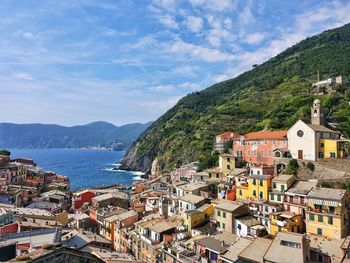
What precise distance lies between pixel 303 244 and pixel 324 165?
1877cm

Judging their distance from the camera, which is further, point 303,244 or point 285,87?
point 285,87

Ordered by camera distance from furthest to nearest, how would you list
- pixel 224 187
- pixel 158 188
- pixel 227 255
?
pixel 158 188 < pixel 224 187 < pixel 227 255

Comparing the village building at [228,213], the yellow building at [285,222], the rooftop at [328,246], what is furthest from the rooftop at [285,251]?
the village building at [228,213]

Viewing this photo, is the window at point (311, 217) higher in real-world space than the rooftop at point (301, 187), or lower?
lower

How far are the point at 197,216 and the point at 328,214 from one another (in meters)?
15.8

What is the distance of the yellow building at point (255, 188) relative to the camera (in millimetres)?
42281

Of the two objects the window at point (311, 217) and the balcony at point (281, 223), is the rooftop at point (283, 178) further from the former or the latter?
the balcony at point (281, 223)

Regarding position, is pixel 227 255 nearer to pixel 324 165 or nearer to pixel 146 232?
pixel 146 232

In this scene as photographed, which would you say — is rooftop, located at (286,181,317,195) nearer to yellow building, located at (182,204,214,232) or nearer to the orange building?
yellow building, located at (182,204,214,232)

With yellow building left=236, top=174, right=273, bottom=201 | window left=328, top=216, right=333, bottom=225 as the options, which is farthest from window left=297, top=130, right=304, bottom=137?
window left=328, top=216, right=333, bottom=225

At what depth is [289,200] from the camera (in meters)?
38.7

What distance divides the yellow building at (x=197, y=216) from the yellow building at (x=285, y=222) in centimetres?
958

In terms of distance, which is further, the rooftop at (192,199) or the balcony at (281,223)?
the rooftop at (192,199)

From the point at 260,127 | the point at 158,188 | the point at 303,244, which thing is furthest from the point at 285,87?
the point at 303,244
